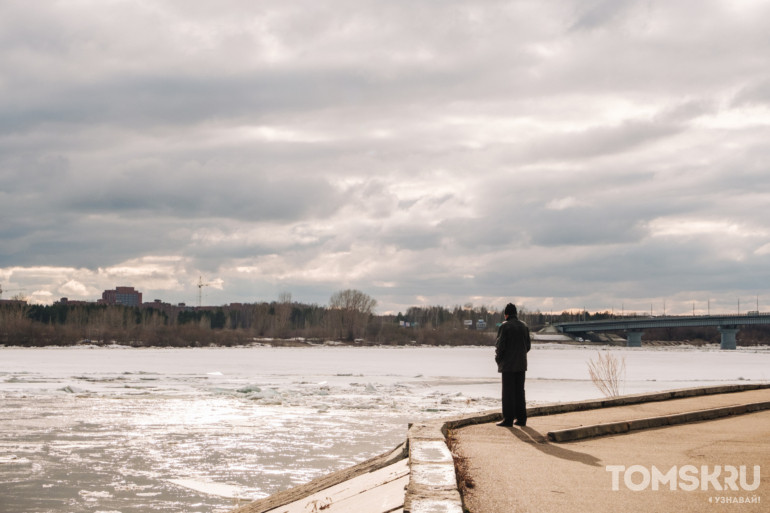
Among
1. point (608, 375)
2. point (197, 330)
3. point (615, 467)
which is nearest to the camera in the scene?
point (615, 467)

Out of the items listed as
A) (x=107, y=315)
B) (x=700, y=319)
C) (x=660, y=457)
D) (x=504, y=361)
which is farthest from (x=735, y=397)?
(x=107, y=315)

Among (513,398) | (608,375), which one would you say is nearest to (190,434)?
(513,398)

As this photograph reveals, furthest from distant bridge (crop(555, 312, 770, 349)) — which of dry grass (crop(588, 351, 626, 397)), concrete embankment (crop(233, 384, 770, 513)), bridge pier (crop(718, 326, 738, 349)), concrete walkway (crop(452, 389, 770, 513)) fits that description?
concrete walkway (crop(452, 389, 770, 513))

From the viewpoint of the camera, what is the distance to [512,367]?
12.4m

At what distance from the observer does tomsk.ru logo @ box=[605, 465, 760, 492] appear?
7.83 meters

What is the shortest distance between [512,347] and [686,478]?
4.51 m

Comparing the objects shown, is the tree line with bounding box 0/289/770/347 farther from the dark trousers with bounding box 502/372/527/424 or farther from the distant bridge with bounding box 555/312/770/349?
the dark trousers with bounding box 502/372/527/424

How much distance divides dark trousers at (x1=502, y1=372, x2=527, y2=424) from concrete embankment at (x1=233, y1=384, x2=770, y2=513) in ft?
1.02

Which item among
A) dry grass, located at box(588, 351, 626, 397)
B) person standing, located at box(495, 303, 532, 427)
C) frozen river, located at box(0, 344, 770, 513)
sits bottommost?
frozen river, located at box(0, 344, 770, 513)

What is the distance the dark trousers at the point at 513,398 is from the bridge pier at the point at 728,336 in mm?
127461

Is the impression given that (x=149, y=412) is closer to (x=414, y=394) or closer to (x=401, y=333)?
(x=414, y=394)

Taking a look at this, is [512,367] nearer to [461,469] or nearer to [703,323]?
[461,469]

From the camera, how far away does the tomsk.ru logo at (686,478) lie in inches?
308

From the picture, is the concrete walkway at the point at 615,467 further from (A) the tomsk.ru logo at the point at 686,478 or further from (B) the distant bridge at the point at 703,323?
(B) the distant bridge at the point at 703,323
